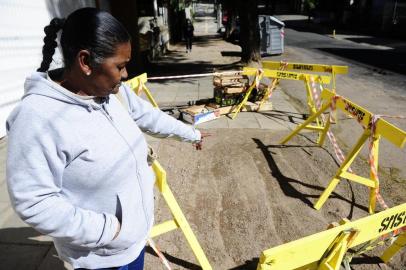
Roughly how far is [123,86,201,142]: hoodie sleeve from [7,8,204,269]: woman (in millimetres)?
323

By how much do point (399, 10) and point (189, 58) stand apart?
902 inches

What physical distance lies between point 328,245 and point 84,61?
168cm

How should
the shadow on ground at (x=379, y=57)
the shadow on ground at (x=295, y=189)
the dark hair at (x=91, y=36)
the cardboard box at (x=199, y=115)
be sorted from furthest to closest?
the shadow on ground at (x=379, y=57), the cardboard box at (x=199, y=115), the shadow on ground at (x=295, y=189), the dark hair at (x=91, y=36)

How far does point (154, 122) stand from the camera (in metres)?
2.09

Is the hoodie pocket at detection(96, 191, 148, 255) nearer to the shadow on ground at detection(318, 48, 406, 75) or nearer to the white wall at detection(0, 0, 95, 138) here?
the white wall at detection(0, 0, 95, 138)

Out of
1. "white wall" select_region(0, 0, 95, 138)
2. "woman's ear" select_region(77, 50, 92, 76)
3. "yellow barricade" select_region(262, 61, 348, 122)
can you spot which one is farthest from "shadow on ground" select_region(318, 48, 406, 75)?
"woman's ear" select_region(77, 50, 92, 76)

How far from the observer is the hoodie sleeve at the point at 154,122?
1.98 meters

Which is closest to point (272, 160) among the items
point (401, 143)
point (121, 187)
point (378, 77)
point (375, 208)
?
point (375, 208)

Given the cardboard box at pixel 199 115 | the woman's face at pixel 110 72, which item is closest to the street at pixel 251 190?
the cardboard box at pixel 199 115

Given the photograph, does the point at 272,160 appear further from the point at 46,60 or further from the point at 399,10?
the point at 399,10

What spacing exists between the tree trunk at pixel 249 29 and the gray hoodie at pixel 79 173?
40.9 ft

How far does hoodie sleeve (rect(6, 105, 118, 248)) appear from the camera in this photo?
3.96 ft

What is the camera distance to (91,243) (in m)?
1.44

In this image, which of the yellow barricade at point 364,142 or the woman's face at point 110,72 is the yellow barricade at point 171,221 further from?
the yellow barricade at point 364,142
